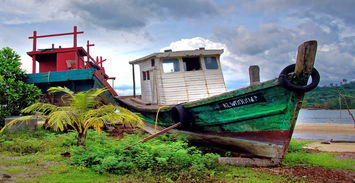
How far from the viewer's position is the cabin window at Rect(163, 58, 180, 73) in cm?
1055

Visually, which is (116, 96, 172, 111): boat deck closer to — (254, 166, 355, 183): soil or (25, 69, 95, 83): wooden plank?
(25, 69, 95, 83): wooden plank

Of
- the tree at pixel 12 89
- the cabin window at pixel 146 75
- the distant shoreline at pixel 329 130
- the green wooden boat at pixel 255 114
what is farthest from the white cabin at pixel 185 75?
the distant shoreline at pixel 329 130

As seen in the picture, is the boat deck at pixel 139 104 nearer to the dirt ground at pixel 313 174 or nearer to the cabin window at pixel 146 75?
the cabin window at pixel 146 75

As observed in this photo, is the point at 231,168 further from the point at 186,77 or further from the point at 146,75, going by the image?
the point at 146,75

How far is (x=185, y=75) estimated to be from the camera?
34.3 feet

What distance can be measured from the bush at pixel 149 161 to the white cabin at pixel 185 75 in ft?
13.2

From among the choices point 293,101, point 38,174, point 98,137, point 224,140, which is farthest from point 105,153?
point 293,101

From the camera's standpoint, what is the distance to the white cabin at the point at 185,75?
10.3 meters

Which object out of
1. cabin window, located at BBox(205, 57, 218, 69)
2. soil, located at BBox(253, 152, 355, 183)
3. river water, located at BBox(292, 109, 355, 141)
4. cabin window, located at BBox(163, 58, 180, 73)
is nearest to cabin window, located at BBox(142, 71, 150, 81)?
cabin window, located at BBox(163, 58, 180, 73)

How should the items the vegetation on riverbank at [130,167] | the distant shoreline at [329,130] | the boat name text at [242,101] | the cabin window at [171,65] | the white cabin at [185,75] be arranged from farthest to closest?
the distant shoreline at [329,130]
the cabin window at [171,65]
the white cabin at [185,75]
the boat name text at [242,101]
the vegetation on riverbank at [130,167]

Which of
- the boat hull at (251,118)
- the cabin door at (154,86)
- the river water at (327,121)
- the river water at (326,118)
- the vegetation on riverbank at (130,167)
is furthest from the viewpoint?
the river water at (326,118)

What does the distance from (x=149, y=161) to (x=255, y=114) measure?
2.96 meters

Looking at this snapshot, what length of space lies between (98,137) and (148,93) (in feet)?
12.6

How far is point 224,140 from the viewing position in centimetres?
797
